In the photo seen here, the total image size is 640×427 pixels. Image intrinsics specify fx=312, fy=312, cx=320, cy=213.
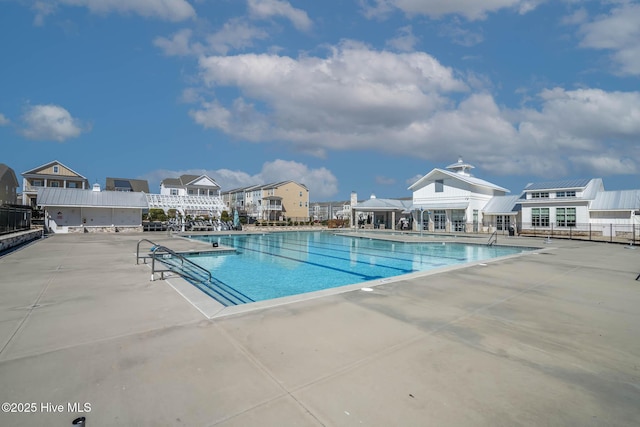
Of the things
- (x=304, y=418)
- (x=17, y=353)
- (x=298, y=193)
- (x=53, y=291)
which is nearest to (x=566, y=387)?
(x=304, y=418)

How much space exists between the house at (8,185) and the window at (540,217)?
5454 centimetres

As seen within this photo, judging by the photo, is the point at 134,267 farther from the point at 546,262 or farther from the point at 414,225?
the point at 414,225

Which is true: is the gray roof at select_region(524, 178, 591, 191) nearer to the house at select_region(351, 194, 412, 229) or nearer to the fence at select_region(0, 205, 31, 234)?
the house at select_region(351, 194, 412, 229)

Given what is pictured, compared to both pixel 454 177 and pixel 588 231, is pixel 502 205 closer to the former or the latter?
pixel 454 177

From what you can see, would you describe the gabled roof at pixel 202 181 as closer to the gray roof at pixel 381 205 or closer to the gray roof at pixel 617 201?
the gray roof at pixel 381 205

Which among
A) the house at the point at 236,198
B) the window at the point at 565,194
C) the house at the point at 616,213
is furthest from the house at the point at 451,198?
the house at the point at 236,198

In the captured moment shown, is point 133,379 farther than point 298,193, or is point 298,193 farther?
point 298,193

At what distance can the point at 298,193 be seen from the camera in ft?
202

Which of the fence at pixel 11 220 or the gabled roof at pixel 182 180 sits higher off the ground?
the gabled roof at pixel 182 180

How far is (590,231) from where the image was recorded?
26375 millimetres

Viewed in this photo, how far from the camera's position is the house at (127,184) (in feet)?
195

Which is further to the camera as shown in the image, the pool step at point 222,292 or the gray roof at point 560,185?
the gray roof at point 560,185

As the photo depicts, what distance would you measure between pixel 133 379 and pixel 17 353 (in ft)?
6.05

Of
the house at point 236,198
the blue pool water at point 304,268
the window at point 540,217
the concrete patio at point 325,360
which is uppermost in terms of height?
the house at point 236,198
